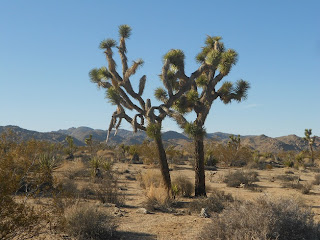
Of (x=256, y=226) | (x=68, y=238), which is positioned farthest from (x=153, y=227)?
(x=256, y=226)

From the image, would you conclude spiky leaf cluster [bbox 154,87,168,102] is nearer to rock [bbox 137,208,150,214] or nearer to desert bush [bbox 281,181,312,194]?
rock [bbox 137,208,150,214]

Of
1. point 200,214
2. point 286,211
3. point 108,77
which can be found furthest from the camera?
point 108,77

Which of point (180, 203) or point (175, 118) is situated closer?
point (180, 203)

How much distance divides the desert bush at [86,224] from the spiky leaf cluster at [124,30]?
27.4ft

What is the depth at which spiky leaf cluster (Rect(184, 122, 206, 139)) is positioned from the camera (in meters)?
10.8

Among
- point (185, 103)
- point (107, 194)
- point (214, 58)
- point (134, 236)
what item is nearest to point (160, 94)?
point (185, 103)

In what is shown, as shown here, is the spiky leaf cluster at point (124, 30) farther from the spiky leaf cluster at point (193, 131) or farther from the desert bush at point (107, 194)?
the desert bush at point (107, 194)

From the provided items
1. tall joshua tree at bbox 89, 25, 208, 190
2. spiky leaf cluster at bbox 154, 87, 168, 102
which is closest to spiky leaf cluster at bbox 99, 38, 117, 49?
tall joshua tree at bbox 89, 25, 208, 190

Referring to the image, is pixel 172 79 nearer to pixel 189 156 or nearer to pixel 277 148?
Result: pixel 189 156

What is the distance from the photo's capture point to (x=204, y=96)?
1217 cm

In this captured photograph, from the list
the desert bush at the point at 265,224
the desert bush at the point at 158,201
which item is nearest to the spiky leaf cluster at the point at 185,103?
the desert bush at the point at 158,201

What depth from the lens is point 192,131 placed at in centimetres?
1077

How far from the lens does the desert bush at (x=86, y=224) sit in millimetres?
6293

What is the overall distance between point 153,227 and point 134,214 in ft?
5.20
